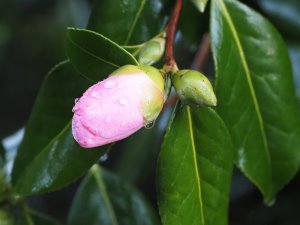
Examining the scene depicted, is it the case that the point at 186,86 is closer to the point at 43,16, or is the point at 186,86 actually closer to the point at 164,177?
the point at 164,177

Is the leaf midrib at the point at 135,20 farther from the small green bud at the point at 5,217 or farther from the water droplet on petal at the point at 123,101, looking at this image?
the small green bud at the point at 5,217

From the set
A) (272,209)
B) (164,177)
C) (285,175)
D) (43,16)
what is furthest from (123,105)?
(43,16)

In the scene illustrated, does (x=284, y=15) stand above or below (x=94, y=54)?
below

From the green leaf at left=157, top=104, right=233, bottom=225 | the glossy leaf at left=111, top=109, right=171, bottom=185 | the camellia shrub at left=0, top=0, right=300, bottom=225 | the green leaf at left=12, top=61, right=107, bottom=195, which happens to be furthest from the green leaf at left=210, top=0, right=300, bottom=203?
the glossy leaf at left=111, top=109, right=171, bottom=185

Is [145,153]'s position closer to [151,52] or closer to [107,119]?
[151,52]

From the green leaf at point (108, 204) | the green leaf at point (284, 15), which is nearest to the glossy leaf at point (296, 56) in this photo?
the green leaf at point (284, 15)

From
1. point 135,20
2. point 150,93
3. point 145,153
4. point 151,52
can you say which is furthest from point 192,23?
point 145,153

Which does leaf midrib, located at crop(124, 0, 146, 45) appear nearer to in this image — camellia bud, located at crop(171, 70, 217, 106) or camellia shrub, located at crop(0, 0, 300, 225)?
camellia shrub, located at crop(0, 0, 300, 225)
